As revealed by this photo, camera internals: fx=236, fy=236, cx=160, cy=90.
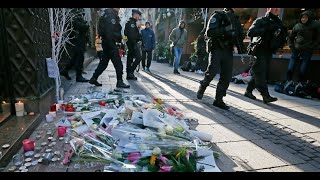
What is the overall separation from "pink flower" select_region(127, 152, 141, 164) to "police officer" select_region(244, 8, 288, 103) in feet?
12.0

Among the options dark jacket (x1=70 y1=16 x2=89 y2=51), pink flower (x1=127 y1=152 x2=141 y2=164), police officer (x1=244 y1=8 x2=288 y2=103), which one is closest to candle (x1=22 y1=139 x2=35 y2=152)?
pink flower (x1=127 y1=152 x2=141 y2=164)

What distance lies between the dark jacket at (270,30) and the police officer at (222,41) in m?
0.52

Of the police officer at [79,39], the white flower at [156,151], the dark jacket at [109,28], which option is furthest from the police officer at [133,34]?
the white flower at [156,151]

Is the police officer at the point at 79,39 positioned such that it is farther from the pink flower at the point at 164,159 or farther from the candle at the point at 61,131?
the pink flower at the point at 164,159

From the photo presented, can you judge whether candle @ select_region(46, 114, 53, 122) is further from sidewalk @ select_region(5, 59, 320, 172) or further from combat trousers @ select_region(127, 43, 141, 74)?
combat trousers @ select_region(127, 43, 141, 74)

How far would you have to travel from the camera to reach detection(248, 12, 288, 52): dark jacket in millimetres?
4723

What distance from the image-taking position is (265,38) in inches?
191

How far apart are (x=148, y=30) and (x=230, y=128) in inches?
302

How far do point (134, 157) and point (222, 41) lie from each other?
9.38ft

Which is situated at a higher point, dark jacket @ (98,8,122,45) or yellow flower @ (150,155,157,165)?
dark jacket @ (98,8,122,45)

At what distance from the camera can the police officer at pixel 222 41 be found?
4.20 meters

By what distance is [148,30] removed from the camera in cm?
1035

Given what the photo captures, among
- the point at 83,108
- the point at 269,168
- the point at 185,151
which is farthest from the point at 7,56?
the point at 269,168

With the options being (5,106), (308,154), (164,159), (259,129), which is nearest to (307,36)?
(259,129)
